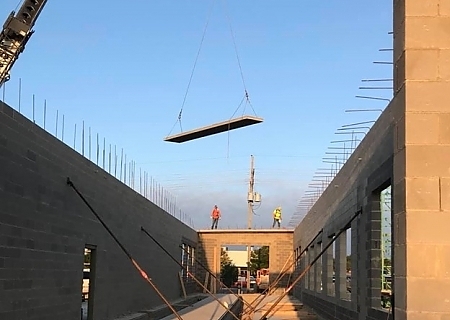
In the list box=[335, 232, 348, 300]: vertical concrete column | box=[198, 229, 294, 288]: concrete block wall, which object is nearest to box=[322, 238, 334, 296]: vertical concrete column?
box=[335, 232, 348, 300]: vertical concrete column

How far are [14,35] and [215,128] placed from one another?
4018 millimetres

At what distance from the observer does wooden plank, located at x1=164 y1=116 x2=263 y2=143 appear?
482 inches

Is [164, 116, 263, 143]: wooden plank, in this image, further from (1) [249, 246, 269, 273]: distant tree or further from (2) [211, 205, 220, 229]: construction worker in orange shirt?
(1) [249, 246, 269, 273]: distant tree

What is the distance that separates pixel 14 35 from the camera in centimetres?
1091

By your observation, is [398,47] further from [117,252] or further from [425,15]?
[117,252]

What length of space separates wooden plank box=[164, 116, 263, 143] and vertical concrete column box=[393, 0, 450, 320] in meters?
7.73

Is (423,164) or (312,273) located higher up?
(423,164)

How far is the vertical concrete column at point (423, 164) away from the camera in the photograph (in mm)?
4156

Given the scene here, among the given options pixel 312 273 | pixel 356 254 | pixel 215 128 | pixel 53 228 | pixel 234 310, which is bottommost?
pixel 234 310

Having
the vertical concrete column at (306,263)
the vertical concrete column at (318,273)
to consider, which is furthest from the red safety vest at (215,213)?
the vertical concrete column at (318,273)

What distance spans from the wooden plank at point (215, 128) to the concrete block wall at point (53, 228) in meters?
1.69

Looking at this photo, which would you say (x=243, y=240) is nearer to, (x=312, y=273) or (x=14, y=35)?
(x=312, y=273)

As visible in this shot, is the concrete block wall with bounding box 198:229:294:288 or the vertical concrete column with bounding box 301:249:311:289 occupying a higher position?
the concrete block wall with bounding box 198:229:294:288

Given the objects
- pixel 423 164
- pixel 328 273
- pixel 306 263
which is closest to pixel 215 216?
pixel 306 263
